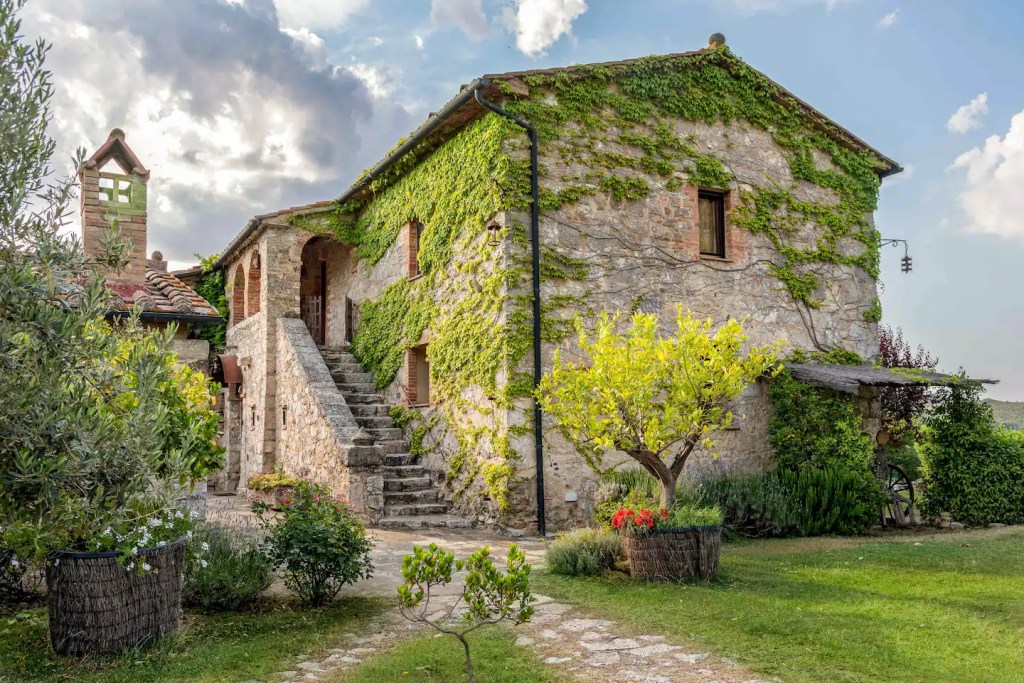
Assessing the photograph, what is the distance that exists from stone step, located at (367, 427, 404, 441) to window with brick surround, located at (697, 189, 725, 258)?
5.63 m

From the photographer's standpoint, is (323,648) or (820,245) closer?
(323,648)

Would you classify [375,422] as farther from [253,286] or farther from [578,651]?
[578,651]

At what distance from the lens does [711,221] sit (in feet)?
42.0

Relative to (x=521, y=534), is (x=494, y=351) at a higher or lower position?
higher

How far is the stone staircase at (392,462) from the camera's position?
11.3 metres

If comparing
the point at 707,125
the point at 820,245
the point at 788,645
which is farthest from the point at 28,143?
the point at 820,245

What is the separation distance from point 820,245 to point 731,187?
6.45ft

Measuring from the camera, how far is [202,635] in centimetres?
592

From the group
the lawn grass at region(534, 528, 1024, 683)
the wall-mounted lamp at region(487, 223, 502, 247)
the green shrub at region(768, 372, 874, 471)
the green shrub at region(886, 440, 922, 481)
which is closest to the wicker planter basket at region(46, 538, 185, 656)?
the lawn grass at region(534, 528, 1024, 683)

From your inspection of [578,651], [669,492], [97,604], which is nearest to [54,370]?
[97,604]

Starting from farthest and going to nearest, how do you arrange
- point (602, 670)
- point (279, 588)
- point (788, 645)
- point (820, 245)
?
point (820, 245), point (279, 588), point (788, 645), point (602, 670)

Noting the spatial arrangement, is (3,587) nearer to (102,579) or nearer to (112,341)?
(102,579)

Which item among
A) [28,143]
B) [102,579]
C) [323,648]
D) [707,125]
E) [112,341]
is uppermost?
[707,125]

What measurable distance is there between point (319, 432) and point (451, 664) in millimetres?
7950
